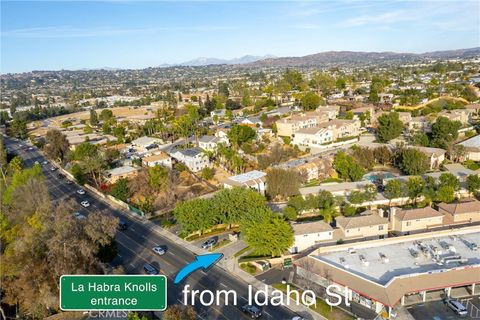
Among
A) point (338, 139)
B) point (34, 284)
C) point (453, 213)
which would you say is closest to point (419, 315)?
point (453, 213)

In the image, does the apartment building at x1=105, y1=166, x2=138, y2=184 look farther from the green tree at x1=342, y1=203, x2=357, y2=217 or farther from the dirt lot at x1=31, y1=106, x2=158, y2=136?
the dirt lot at x1=31, y1=106, x2=158, y2=136

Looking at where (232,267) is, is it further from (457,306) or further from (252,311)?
(457,306)

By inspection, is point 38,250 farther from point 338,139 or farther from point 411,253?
point 338,139

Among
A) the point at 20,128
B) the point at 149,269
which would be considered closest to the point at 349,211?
the point at 149,269

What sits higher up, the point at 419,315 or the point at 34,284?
the point at 34,284

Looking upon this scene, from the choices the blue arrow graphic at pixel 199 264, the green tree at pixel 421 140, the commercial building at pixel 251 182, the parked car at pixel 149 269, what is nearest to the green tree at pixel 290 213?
the blue arrow graphic at pixel 199 264

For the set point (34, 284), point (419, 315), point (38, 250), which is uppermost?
point (38, 250)

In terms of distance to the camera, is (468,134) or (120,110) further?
(120,110)
